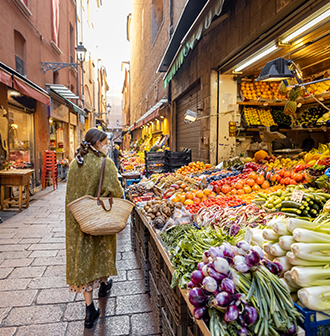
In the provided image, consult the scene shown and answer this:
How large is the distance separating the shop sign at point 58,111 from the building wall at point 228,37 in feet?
23.5

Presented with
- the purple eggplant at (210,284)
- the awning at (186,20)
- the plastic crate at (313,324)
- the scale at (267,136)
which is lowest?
the plastic crate at (313,324)

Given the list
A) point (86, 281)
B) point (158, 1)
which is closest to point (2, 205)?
point (86, 281)

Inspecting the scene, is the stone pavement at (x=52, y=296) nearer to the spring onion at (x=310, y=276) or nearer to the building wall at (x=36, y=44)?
the spring onion at (x=310, y=276)

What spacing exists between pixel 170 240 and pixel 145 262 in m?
1.06

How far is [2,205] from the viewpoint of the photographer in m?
7.13

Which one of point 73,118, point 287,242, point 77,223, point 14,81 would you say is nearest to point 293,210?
point 287,242

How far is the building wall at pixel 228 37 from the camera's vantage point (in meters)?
3.70

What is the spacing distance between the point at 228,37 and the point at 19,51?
7.99 m

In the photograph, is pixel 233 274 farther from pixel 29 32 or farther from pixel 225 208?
pixel 29 32

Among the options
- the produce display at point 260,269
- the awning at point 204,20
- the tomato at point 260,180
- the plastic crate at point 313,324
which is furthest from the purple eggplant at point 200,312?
the awning at point 204,20

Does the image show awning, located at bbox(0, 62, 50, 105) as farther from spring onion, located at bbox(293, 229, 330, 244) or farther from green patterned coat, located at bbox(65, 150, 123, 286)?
spring onion, located at bbox(293, 229, 330, 244)

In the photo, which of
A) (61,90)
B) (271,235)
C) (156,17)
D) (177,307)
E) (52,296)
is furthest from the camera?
(156,17)

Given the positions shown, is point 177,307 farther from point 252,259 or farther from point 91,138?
point 91,138

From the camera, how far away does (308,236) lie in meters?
1.44
